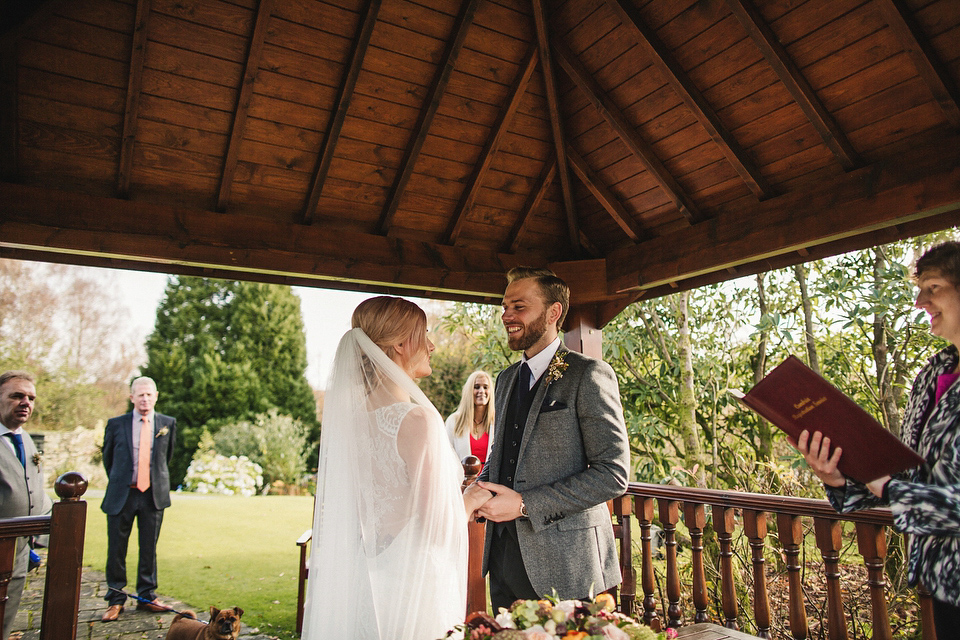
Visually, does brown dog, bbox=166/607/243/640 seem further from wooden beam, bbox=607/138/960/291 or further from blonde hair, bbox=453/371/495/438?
wooden beam, bbox=607/138/960/291

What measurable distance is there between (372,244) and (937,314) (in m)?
3.26

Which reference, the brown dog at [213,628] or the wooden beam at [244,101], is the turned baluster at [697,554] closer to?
the brown dog at [213,628]

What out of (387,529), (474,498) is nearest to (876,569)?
(474,498)

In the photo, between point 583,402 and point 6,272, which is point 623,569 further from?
point 6,272

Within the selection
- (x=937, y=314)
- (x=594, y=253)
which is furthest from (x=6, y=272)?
(x=937, y=314)

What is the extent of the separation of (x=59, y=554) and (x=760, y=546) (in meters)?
2.72

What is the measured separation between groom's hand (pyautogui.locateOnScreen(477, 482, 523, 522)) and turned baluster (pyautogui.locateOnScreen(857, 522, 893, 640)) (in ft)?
4.16

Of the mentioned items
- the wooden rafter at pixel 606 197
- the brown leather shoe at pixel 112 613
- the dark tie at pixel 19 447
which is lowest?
the brown leather shoe at pixel 112 613

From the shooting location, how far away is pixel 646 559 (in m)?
3.33

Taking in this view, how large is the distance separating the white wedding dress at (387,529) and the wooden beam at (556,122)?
2.83 metres

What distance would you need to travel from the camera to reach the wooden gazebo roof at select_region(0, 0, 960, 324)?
3.14 meters

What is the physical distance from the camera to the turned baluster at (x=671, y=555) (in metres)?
3.12

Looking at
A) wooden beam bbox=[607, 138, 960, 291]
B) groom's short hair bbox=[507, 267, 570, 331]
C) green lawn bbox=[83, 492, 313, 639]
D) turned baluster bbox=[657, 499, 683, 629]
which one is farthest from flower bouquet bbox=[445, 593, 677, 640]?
green lawn bbox=[83, 492, 313, 639]

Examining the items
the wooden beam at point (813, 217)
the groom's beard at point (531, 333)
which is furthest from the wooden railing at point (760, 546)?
the wooden beam at point (813, 217)
